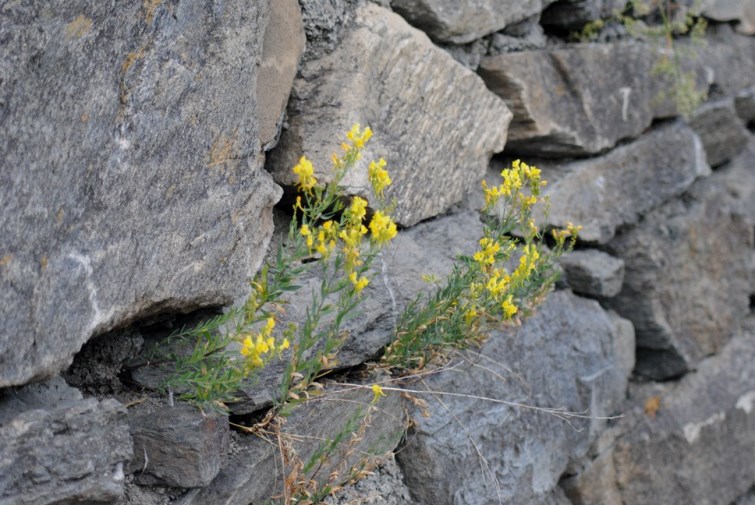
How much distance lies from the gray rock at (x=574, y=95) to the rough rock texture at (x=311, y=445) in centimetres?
120

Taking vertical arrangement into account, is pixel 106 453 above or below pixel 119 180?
below

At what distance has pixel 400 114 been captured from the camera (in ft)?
7.77

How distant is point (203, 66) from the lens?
1.75 m

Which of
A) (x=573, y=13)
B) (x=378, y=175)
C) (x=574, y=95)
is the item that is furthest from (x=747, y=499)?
(x=378, y=175)

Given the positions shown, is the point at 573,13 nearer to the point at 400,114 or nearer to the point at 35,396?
the point at 400,114

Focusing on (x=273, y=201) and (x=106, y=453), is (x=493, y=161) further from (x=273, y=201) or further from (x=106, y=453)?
(x=106, y=453)

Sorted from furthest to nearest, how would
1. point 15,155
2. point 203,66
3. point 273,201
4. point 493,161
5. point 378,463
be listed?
1. point 493,161
2. point 378,463
3. point 273,201
4. point 203,66
5. point 15,155

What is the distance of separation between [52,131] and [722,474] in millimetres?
3008

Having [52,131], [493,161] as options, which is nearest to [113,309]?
[52,131]

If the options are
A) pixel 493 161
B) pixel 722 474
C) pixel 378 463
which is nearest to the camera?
pixel 378 463

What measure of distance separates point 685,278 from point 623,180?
0.49 meters

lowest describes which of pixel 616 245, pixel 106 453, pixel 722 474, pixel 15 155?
pixel 722 474

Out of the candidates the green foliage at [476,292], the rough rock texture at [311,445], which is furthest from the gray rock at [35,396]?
the green foliage at [476,292]

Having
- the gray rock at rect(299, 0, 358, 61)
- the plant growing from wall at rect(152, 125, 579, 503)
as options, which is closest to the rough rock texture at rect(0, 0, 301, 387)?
the plant growing from wall at rect(152, 125, 579, 503)
